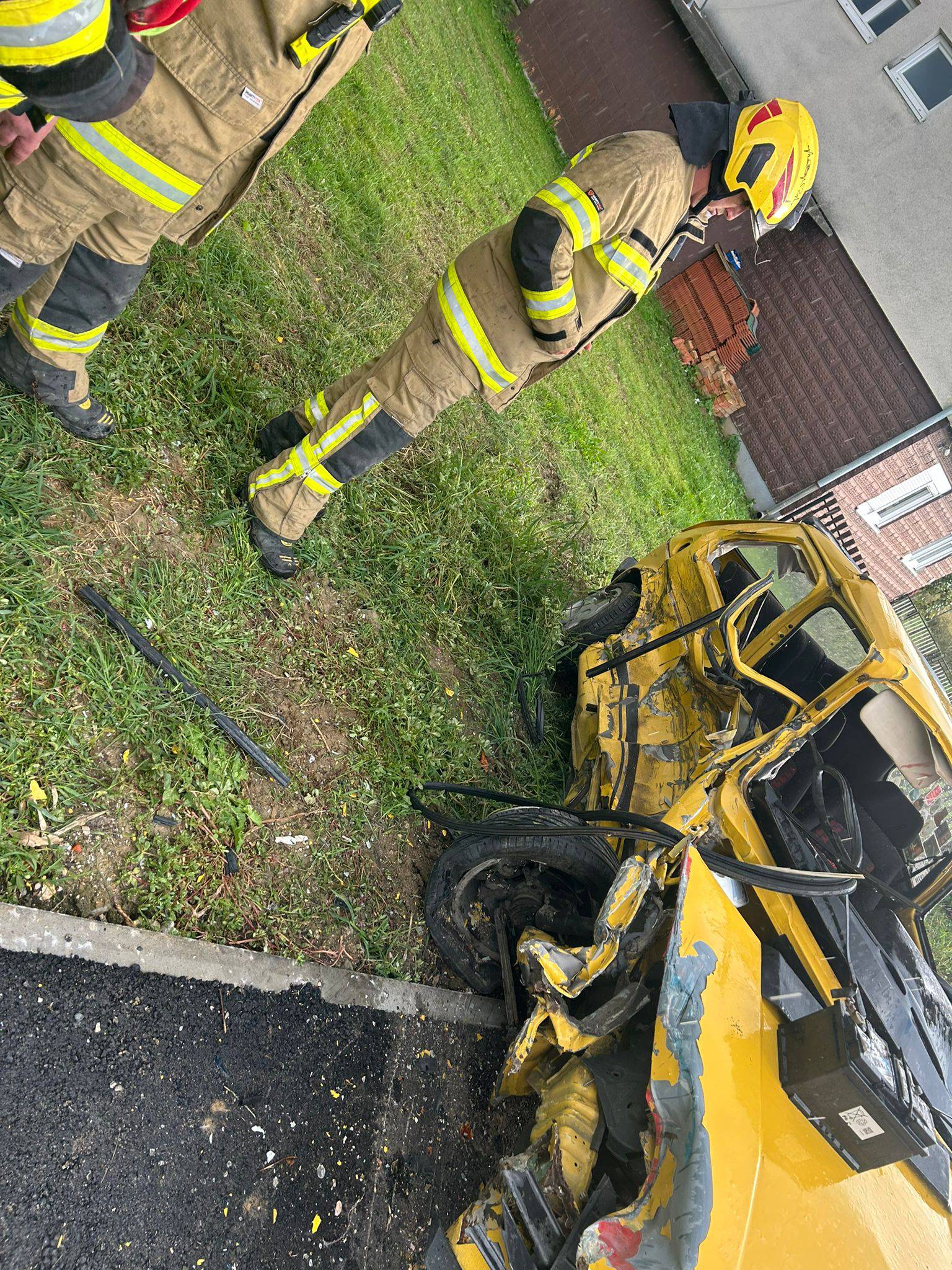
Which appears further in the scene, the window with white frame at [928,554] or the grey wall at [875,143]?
the window with white frame at [928,554]

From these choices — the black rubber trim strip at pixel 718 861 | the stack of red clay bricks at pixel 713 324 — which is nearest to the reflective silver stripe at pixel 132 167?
the black rubber trim strip at pixel 718 861

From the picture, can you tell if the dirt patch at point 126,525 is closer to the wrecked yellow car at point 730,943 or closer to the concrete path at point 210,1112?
the concrete path at point 210,1112

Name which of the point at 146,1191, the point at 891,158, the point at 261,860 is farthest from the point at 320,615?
the point at 891,158

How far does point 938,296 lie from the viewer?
9703 mm

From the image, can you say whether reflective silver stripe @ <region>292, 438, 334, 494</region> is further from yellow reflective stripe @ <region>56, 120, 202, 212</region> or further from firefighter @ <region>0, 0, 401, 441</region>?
yellow reflective stripe @ <region>56, 120, 202, 212</region>

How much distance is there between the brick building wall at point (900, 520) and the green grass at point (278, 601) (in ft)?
19.7

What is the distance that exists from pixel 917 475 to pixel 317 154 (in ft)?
27.4

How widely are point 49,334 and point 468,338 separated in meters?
1.42

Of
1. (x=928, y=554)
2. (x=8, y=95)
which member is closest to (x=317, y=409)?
(x=8, y=95)

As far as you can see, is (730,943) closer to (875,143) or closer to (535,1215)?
(535,1215)

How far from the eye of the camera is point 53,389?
275cm

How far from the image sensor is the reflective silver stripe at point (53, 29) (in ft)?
4.49

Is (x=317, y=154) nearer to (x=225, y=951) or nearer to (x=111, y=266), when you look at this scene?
(x=111, y=266)

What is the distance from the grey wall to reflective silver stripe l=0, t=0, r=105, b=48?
10.7 meters
